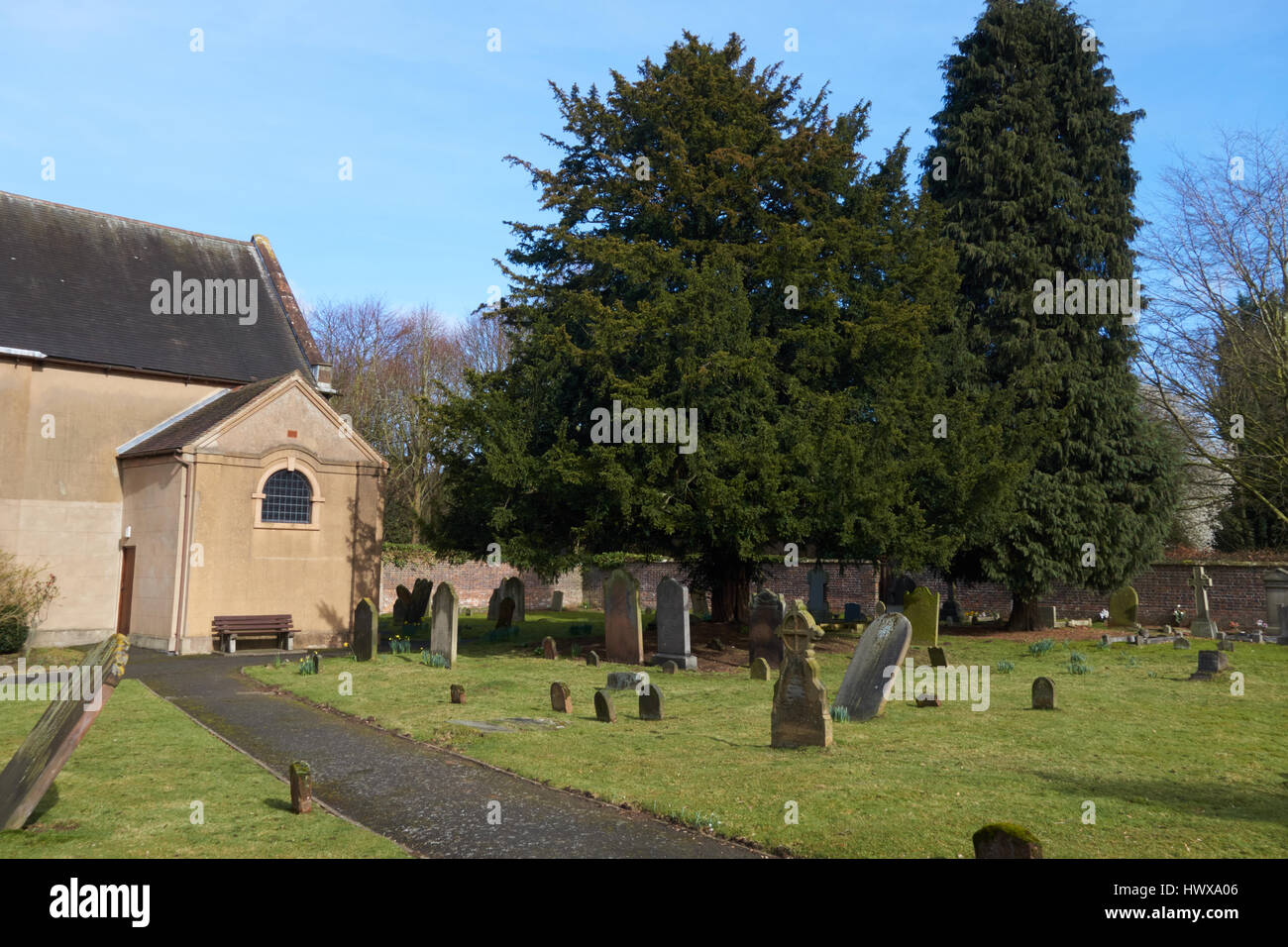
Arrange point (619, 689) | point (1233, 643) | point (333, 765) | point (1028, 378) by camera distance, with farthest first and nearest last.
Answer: point (1028, 378), point (1233, 643), point (619, 689), point (333, 765)

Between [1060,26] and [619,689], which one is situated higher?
[1060,26]

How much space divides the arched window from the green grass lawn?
7.05 m

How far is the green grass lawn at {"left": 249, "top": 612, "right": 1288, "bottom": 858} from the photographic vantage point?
22.3 feet

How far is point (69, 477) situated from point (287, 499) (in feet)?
16.8

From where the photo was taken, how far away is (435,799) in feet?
26.1

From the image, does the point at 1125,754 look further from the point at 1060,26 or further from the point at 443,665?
the point at 1060,26

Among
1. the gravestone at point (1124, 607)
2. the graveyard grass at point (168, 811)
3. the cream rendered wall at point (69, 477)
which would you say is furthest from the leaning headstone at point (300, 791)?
the gravestone at point (1124, 607)

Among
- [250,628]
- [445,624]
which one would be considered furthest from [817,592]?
[250,628]

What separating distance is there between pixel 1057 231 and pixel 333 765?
23789 millimetres

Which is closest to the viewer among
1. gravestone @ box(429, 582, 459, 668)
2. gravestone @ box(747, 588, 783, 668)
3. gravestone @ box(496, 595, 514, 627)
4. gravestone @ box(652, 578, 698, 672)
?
gravestone @ box(747, 588, 783, 668)

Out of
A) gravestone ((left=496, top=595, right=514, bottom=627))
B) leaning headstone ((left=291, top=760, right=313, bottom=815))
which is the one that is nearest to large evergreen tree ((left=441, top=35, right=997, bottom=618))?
gravestone ((left=496, top=595, right=514, bottom=627))

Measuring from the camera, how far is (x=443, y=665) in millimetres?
17500

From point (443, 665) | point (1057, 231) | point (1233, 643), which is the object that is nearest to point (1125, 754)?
point (443, 665)

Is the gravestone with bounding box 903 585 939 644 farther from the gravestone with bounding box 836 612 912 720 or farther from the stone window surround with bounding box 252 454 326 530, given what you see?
the stone window surround with bounding box 252 454 326 530
